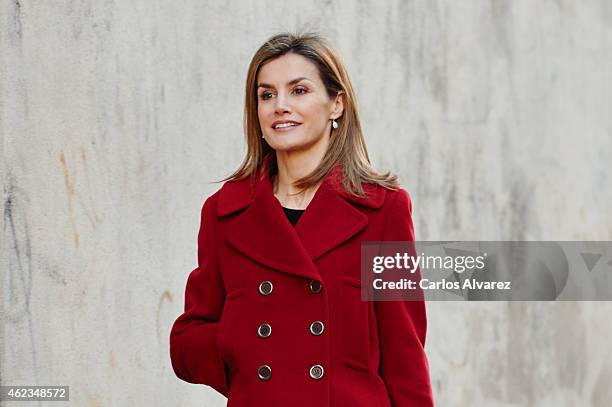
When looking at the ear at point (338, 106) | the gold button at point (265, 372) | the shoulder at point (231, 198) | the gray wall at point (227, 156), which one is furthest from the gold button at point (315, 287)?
the gray wall at point (227, 156)

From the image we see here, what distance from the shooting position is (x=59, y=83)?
3926 mm

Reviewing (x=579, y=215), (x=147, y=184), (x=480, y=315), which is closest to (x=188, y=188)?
(x=147, y=184)

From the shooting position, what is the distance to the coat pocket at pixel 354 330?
110 inches

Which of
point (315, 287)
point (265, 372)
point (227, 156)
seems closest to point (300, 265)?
point (315, 287)

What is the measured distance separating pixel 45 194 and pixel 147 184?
0.48m

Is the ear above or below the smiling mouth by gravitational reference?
above

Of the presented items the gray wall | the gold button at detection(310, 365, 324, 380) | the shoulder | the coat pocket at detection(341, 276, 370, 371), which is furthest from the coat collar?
the gray wall

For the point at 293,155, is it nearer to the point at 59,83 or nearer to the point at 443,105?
the point at 59,83

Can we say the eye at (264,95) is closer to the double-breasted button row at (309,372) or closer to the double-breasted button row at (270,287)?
the double-breasted button row at (270,287)

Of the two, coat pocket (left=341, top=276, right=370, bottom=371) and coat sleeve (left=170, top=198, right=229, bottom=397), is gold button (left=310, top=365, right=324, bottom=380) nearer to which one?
coat pocket (left=341, top=276, right=370, bottom=371)

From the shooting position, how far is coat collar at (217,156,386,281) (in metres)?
2.85

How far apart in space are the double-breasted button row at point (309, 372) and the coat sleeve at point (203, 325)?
14cm

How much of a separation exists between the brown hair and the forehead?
15 millimetres

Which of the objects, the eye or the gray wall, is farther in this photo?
the gray wall
